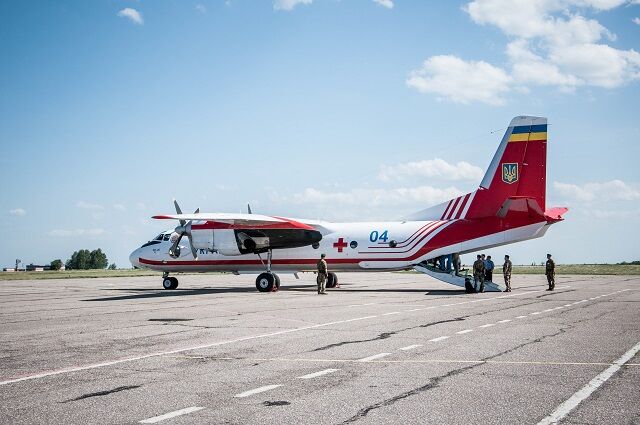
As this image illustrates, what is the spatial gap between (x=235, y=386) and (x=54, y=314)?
1351 cm

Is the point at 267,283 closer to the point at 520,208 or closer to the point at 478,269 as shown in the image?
the point at 478,269

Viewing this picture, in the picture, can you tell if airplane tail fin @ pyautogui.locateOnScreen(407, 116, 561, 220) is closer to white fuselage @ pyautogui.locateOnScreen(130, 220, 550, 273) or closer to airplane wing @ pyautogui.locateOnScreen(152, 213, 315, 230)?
white fuselage @ pyautogui.locateOnScreen(130, 220, 550, 273)

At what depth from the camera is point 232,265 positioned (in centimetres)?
3581

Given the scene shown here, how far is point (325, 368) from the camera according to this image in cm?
972

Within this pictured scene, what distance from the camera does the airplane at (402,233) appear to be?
29.7 m

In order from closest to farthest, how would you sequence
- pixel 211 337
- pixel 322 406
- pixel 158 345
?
pixel 322 406 → pixel 158 345 → pixel 211 337

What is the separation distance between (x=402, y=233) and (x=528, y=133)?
7.73 m

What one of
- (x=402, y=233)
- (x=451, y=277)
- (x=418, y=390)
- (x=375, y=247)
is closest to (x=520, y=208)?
(x=451, y=277)

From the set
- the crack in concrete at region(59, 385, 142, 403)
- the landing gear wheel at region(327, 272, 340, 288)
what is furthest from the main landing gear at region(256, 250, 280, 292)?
the crack in concrete at region(59, 385, 142, 403)

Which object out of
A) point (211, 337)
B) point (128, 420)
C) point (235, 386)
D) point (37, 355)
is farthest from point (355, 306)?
point (128, 420)

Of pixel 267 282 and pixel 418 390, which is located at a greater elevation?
pixel 267 282

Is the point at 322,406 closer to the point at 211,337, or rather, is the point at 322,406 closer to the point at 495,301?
the point at 211,337

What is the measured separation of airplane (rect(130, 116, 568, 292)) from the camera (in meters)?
29.7

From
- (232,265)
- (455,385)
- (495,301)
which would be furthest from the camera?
(232,265)
